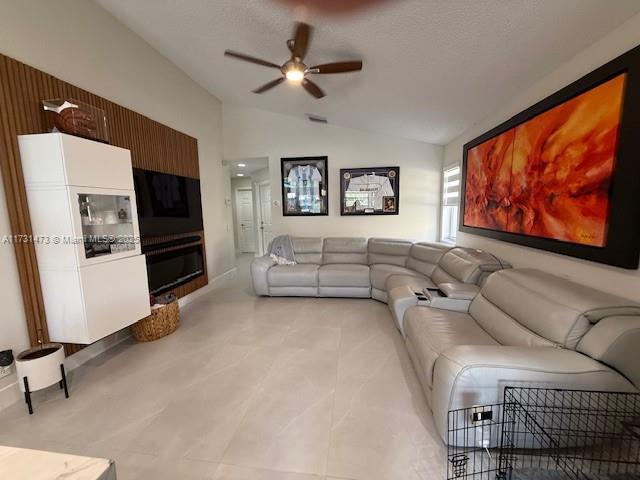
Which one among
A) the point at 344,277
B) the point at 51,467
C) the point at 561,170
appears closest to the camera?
the point at 51,467

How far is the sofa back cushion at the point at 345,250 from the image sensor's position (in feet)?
14.9

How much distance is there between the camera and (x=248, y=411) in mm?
1812

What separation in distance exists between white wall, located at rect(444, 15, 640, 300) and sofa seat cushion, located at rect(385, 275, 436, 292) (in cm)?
81

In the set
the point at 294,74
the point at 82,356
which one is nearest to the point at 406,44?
the point at 294,74

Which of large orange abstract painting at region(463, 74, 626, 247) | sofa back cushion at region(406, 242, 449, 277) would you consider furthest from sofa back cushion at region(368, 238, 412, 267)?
large orange abstract painting at region(463, 74, 626, 247)

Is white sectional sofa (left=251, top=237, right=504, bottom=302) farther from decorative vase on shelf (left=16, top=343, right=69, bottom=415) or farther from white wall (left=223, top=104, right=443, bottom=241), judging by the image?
decorative vase on shelf (left=16, top=343, right=69, bottom=415)

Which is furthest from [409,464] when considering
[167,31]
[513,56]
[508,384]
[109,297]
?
[167,31]

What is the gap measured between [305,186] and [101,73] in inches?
124

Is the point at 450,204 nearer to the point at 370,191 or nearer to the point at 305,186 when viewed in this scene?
the point at 370,191

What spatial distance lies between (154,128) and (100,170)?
144cm

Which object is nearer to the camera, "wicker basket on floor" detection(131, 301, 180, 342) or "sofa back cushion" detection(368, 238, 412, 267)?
"wicker basket on floor" detection(131, 301, 180, 342)

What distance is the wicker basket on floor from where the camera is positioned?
2.78m

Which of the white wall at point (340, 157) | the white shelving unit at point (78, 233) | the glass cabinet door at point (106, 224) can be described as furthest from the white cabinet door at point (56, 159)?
the white wall at point (340, 157)

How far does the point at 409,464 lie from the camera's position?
142cm
